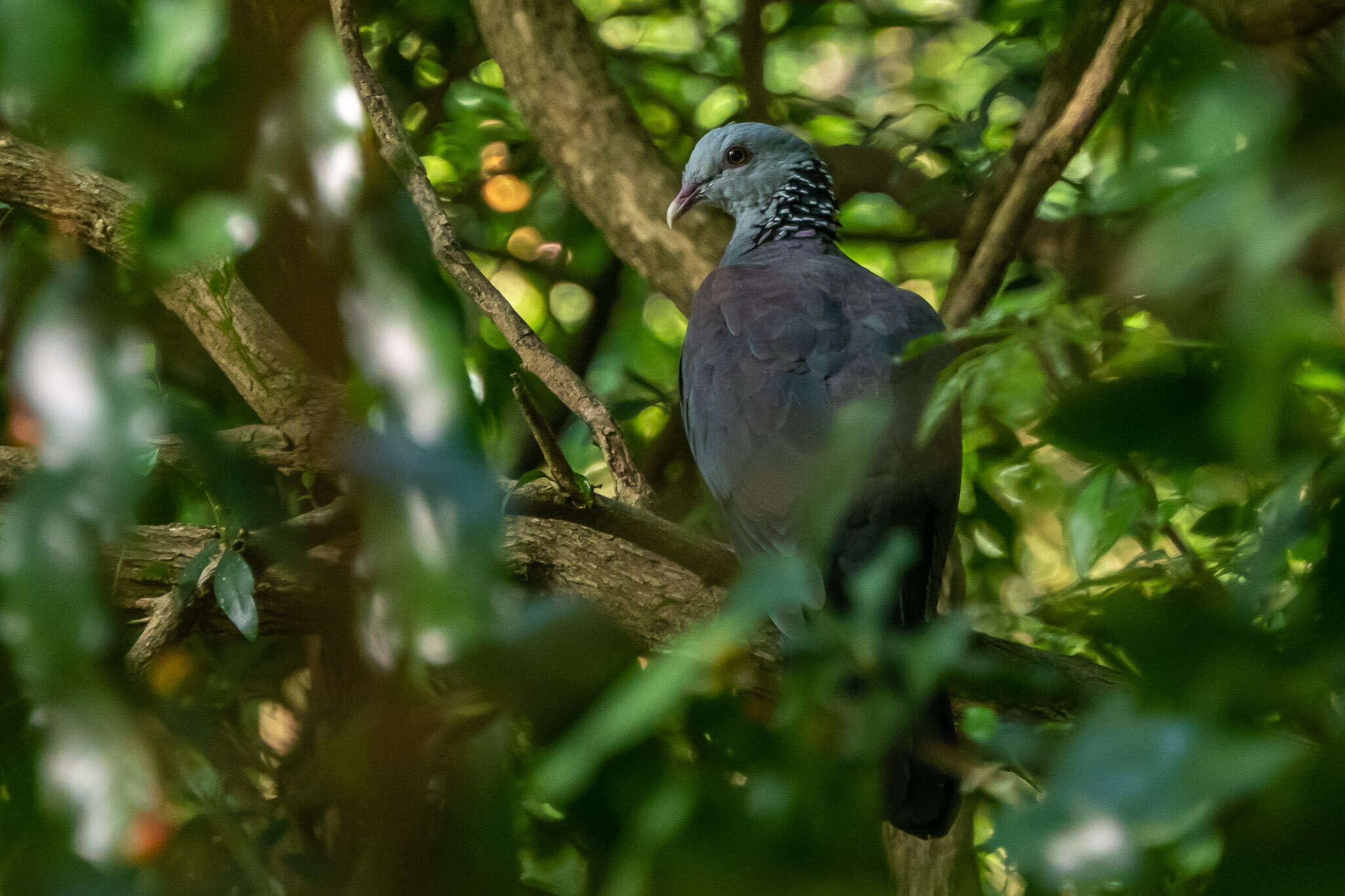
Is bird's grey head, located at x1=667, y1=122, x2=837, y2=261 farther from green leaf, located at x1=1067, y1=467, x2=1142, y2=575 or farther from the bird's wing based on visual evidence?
green leaf, located at x1=1067, y1=467, x2=1142, y2=575

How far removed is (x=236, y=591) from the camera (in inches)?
46.4

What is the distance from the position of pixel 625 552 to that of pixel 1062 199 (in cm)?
158

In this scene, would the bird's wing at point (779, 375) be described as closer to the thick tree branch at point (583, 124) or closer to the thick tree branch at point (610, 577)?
the thick tree branch at point (610, 577)

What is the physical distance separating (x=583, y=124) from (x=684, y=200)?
289 mm

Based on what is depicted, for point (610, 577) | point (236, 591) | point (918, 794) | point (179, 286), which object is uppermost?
point (179, 286)

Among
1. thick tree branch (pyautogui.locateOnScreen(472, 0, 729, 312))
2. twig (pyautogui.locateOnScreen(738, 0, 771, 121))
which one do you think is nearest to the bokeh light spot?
thick tree branch (pyautogui.locateOnScreen(472, 0, 729, 312))

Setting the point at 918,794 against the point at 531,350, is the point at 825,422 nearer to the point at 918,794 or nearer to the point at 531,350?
the point at 531,350

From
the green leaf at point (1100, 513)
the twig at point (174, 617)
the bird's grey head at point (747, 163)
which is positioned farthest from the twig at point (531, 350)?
the bird's grey head at point (747, 163)

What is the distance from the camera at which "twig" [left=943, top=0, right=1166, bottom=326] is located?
1.96m

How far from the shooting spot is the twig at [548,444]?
1252 mm

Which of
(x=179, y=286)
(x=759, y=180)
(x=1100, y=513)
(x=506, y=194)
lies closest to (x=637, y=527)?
(x=1100, y=513)

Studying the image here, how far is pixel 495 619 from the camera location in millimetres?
367

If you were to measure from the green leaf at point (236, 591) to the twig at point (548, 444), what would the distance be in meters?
0.36

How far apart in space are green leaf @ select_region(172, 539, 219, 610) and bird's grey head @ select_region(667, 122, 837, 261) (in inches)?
58.9
